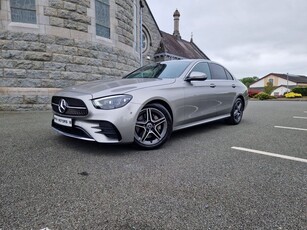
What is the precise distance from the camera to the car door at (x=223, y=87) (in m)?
4.89

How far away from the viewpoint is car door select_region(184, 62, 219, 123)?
404cm

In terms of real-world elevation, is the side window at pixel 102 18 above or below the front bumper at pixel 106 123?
above

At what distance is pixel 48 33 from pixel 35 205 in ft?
23.8

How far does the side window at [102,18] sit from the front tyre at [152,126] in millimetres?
6564

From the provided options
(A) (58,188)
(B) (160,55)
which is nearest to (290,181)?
(A) (58,188)

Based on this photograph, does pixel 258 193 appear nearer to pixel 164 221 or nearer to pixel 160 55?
pixel 164 221

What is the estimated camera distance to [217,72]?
16.9 feet

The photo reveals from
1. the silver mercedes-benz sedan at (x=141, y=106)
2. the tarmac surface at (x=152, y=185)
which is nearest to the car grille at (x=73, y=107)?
the silver mercedes-benz sedan at (x=141, y=106)

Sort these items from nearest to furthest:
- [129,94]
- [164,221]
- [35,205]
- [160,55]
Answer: [164,221] < [35,205] < [129,94] < [160,55]

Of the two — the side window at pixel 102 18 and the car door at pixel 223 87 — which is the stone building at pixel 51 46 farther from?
the car door at pixel 223 87

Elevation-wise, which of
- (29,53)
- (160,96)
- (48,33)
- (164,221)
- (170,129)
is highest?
(48,33)

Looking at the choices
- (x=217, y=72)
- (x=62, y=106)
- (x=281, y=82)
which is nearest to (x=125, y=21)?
(x=217, y=72)

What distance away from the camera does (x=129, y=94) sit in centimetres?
319

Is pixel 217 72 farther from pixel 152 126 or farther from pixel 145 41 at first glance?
pixel 145 41
